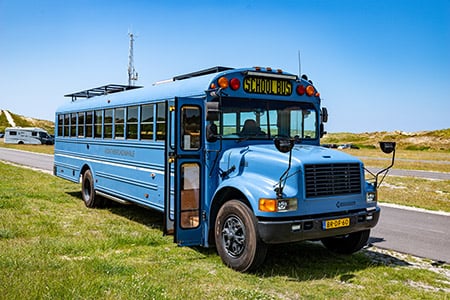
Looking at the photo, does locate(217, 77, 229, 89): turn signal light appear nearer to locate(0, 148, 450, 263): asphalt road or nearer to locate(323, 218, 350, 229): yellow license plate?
locate(323, 218, 350, 229): yellow license plate

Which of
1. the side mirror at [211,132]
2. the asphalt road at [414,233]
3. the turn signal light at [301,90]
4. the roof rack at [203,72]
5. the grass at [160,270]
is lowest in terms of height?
the asphalt road at [414,233]

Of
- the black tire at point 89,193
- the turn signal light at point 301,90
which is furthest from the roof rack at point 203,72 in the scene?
→ the black tire at point 89,193

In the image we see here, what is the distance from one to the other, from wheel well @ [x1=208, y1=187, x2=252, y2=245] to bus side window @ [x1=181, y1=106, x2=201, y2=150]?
2.62 feet

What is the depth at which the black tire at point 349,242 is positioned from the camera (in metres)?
6.58

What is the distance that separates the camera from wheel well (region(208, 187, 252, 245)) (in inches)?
236

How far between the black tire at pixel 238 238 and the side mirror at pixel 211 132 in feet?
3.22

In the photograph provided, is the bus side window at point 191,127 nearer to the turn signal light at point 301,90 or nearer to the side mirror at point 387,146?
the turn signal light at point 301,90

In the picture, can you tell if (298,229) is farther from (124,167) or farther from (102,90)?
(102,90)

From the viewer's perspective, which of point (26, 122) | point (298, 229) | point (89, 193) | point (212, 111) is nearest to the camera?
point (298, 229)

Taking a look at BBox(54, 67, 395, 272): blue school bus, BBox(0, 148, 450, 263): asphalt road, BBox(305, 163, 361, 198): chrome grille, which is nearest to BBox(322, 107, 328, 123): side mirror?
BBox(54, 67, 395, 272): blue school bus

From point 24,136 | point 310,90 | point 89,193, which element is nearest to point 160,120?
point 310,90

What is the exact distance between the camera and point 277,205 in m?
5.29

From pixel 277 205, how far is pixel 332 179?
0.94 m

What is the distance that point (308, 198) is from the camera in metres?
5.52
